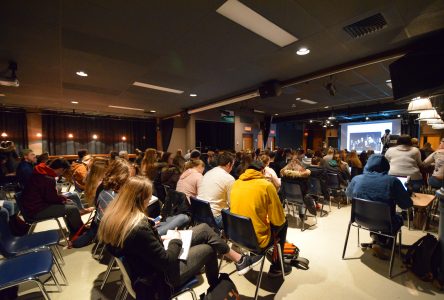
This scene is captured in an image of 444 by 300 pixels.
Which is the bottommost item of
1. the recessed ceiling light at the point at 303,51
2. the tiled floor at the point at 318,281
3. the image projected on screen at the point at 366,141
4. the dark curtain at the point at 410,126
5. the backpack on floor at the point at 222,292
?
the tiled floor at the point at 318,281

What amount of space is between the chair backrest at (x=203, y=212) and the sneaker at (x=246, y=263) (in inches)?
20.4

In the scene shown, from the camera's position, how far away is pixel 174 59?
357cm

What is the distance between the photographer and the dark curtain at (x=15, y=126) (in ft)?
26.3

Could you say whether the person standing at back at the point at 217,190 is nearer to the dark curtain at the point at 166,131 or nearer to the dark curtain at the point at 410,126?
the dark curtain at the point at 166,131

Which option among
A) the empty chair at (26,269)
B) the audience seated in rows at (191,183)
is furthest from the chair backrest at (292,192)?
the empty chair at (26,269)

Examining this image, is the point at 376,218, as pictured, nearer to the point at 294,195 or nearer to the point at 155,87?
the point at 294,195

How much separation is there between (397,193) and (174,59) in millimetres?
3733

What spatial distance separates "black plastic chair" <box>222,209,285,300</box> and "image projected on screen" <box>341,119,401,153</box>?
11.0 m

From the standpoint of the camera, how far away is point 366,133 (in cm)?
1106

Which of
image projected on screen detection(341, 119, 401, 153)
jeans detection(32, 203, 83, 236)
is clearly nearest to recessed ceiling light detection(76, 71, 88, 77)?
jeans detection(32, 203, 83, 236)

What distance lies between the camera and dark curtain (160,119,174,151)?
33.8 ft

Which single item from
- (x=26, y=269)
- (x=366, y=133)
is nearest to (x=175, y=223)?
(x=26, y=269)

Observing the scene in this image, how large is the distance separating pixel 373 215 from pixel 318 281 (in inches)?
38.8

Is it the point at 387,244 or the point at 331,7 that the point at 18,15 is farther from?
the point at 387,244
